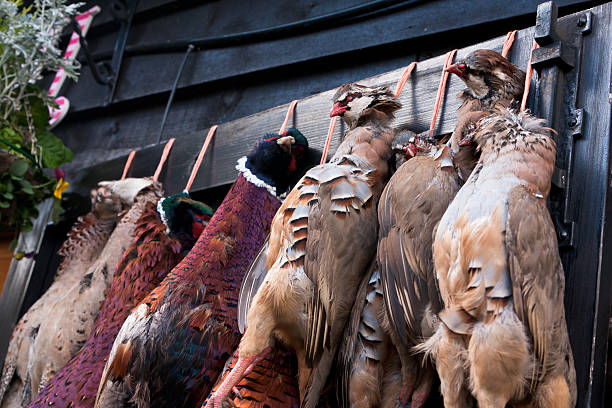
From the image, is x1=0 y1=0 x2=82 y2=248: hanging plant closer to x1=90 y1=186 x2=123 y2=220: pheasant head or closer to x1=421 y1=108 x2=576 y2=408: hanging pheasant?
x1=90 y1=186 x2=123 y2=220: pheasant head

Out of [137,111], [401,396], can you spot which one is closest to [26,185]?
[137,111]

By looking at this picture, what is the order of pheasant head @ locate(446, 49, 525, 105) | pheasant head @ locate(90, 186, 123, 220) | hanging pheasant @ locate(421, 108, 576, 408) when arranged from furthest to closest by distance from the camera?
pheasant head @ locate(90, 186, 123, 220) → pheasant head @ locate(446, 49, 525, 105) → hanging pheasant @ locate(421, 108, 576, 408)

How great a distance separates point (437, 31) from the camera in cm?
223

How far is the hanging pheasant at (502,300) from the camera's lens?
1.08m

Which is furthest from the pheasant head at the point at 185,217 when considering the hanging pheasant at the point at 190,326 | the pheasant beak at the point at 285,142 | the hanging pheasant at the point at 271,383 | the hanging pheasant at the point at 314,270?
the hanging pheasant at the point at 271,383

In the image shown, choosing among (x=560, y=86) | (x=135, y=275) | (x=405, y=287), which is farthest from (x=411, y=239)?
(x=135, y=275)

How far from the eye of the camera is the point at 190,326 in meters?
1.62

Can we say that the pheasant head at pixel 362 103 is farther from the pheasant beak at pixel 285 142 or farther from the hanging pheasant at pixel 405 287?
the hanging pheasant at pixel 405 287

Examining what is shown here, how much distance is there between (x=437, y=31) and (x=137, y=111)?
1.55 meters

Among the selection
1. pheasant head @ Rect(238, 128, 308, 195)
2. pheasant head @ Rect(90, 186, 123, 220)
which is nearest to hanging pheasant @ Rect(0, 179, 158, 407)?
pheasant head @ Rect(90, 186, 123, 220)

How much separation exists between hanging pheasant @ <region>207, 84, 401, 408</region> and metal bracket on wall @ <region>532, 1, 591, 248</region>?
1.28 ft

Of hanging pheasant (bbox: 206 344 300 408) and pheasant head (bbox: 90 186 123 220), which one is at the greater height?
pheasant head (bbox: 90 186 123 220)

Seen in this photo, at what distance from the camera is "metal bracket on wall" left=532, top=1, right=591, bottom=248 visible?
1.42 metres

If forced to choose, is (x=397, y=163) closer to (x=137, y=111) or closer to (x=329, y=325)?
(x=329, y=325)
